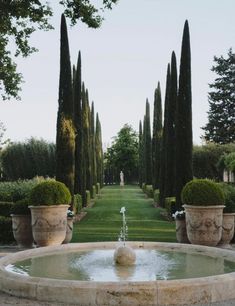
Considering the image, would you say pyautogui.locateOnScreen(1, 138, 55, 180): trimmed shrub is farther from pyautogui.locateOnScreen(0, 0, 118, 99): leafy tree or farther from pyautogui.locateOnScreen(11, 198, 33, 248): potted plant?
pyautogui.locateOnScreen(11, 198, 33, 248): potted plant

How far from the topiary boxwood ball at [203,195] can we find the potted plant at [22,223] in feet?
13.1

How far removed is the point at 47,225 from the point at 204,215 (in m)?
3.72

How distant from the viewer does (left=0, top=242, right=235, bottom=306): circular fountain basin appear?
5.92 metres

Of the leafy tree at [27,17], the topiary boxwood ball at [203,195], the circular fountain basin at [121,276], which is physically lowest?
the circular fountain basin at [121,276]

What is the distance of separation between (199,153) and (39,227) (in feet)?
119

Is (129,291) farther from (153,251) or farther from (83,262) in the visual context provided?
(153,251)

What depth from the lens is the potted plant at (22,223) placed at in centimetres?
1195

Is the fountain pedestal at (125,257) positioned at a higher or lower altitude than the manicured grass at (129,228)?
higher

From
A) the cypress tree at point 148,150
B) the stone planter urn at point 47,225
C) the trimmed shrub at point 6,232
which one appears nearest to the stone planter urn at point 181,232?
the stone planter urn at point 47,225

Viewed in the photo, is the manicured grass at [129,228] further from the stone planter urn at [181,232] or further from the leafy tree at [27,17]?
the leafy tree at [27,17]

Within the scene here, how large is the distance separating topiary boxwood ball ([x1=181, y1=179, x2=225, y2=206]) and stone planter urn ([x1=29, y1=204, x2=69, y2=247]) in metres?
3.16

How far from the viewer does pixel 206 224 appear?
1124 centimetres

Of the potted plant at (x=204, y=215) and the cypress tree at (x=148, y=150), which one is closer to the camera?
→ the potted plant at (x=204, y=215)

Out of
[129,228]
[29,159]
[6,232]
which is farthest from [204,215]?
[29,159]
